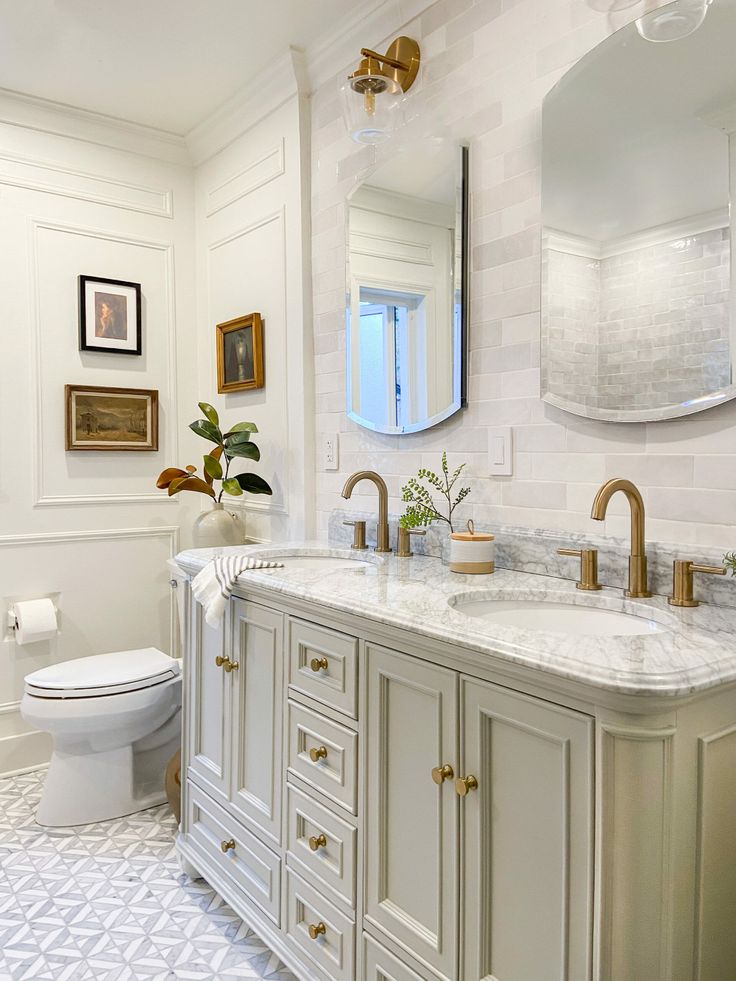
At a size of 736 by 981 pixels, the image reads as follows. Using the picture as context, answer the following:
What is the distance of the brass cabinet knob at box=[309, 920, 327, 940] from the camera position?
1517 mm

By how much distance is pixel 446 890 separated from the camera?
3.94 ft

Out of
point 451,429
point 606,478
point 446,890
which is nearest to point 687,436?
point 606,478

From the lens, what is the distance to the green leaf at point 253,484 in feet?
8.96

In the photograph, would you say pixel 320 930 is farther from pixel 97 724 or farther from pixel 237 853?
pixel 97 724

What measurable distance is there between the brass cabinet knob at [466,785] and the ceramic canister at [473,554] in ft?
2.14

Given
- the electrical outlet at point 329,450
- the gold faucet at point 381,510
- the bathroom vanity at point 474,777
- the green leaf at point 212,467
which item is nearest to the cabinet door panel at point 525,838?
the bathroom vanity at point 474,777

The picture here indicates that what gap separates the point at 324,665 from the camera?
4.96 ft

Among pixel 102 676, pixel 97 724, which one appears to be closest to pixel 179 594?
pixel 102 676

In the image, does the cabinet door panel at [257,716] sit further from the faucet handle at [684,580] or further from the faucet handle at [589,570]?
the faucet handle at [684,580]

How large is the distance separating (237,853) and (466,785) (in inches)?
38.3

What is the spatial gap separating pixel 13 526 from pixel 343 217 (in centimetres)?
175

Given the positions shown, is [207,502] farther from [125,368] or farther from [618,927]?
[618,927]

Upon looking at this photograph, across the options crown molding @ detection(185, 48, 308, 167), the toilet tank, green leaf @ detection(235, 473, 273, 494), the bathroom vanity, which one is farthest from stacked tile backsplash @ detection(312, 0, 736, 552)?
the toilet tank

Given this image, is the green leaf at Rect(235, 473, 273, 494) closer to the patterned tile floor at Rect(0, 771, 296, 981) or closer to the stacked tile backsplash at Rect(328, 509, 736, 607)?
the stacked tile backsplash at Rect(328, 509, 736, 607)
